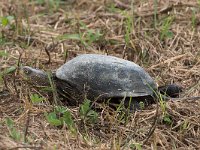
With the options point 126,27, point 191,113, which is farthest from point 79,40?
point 191,113

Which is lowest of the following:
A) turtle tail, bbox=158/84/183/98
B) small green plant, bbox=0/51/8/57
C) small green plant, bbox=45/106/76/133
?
turtle tail, bbox=158/84/183/98

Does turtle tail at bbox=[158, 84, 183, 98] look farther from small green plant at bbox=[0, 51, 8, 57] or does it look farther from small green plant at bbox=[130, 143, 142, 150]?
small green plant at bbox=[0, 51, 8, 57]

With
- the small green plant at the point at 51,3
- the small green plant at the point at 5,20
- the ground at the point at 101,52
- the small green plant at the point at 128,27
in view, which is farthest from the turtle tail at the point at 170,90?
the small green plant at the point at 51,3

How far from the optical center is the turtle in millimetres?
3301

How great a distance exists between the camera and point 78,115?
3.15 meters

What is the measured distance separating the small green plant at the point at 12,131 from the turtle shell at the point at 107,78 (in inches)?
21.6

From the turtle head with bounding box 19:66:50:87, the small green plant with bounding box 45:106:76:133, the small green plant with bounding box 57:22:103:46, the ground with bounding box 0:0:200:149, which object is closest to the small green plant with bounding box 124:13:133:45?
the ground with bounding box 0:0:200:149

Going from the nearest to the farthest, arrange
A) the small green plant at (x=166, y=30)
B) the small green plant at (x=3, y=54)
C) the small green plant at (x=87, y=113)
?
the small green plant at (x=87, y=113) → the small green plant at (x=3, y=54) → the small green plant at (x=166, y=30)

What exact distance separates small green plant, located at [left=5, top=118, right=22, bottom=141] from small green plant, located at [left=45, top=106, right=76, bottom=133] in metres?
0.23

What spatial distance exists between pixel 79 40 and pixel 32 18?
2.42 ft

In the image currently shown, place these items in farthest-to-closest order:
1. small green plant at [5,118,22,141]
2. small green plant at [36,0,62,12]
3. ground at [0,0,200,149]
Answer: small green plant at [36,0,62,12] → ground at [0,0,200,149] → small green plant at [5,118,22,141]

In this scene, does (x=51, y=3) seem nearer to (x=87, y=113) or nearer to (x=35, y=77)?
(x=35, y=77)

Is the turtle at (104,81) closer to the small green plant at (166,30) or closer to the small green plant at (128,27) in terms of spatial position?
the small green plant at (128,27)

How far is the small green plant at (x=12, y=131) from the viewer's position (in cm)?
273
